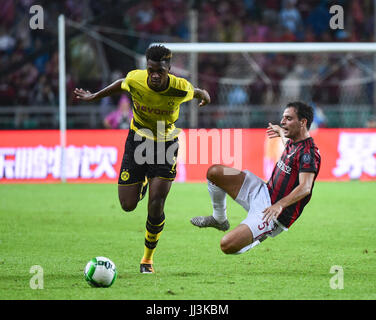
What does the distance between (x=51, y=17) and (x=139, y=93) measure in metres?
13.9

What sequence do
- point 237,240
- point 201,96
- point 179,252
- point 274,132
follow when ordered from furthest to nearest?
point 179,252 → point 274,132 → point 201,96 → point 237,240

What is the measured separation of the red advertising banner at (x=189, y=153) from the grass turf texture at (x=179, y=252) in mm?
2105

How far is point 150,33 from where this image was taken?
20.7m

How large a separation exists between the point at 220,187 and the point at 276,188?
0.57 metres

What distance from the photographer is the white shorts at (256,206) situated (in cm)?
676

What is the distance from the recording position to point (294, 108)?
691 cm

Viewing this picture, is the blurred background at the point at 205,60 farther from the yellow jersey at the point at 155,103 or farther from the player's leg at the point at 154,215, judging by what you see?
the player's leg at the point at 154,215

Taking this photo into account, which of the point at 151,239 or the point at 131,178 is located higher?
the point at 131,178

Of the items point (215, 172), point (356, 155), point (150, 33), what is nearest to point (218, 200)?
point (215, 172)

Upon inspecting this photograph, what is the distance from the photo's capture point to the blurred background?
18.0 m

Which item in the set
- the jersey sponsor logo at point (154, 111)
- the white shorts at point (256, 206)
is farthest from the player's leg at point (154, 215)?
the white shorts at point (256, 206)

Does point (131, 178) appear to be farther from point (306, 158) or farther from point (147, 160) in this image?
point (306, 158)

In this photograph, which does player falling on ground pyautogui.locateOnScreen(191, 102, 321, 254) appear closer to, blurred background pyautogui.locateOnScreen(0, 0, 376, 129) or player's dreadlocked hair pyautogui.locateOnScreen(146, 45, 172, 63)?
player's dreadlocked hair pyautogui.locateOnScreen(146, 45, 172, 63)

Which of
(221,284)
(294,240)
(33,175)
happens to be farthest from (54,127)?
(221,284)
